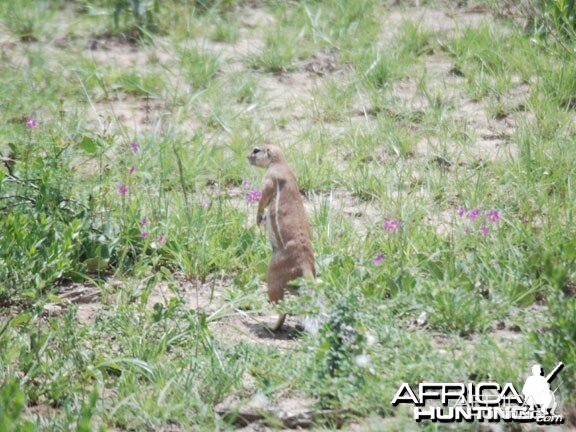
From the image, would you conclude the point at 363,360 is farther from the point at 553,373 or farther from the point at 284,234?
the point at 284,234

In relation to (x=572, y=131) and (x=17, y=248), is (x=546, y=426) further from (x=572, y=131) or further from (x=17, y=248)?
(x=572, y=131)

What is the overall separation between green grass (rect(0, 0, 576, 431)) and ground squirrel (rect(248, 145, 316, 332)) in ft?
0.59

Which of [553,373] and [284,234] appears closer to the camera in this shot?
[553,373]

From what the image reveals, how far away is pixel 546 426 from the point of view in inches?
160

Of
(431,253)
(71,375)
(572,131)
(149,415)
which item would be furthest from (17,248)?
(572,131)

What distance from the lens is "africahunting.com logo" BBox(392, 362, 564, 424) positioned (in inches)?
160

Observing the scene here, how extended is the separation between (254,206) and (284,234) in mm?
1193

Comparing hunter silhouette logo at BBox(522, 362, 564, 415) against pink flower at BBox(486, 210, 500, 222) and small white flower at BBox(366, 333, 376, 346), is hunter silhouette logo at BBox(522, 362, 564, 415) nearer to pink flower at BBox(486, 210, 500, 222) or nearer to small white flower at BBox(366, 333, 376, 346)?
small white flower at BBox(366, 333, 376, 346)

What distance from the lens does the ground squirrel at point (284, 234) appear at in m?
5.09

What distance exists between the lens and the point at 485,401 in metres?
4.14

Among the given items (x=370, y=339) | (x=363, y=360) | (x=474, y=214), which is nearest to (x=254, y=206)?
(x=474, y=214)

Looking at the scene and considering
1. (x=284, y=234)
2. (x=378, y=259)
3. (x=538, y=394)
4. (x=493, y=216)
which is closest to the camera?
(x=538, y=394)

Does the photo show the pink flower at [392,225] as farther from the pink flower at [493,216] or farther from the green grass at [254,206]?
the pink flower at [493,216]

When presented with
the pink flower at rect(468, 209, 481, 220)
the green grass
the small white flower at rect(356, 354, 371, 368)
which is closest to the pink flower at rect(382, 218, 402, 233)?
A: the green grass
